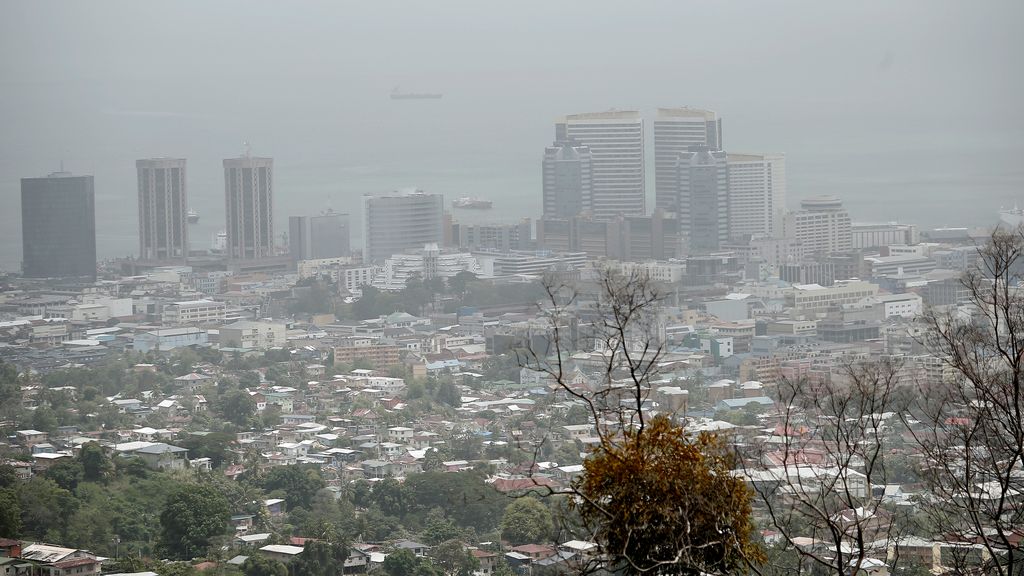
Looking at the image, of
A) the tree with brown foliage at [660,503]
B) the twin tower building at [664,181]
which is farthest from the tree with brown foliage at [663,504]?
the twin tower building at [664,181]

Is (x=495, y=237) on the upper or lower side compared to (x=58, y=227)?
lower

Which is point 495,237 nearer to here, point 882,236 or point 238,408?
point 882,236

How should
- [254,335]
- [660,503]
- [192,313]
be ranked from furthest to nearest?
[192,313] < [254,335] < [660,503]

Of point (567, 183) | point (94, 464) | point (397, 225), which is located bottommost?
point (94, 464)

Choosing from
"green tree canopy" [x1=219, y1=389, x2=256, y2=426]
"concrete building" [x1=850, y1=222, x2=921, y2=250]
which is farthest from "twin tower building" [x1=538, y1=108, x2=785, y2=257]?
"green tree canopy" [x1=219, y1=389, x2=256, y2=426]

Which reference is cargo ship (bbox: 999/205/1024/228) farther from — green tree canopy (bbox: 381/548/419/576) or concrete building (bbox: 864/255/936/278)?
green tree canopy (bbox: 381/548/419/576)

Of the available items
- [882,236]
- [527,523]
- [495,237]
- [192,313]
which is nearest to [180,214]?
[495,237]
